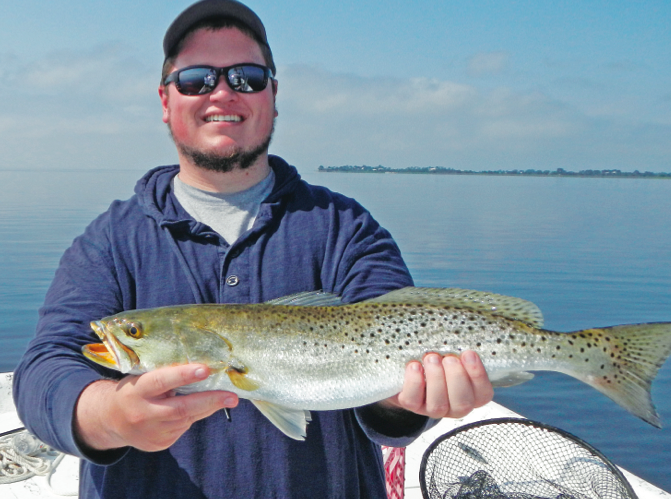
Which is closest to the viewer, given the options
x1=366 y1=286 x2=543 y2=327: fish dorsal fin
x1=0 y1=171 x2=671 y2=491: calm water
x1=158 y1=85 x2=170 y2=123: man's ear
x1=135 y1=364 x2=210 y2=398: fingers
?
x1=135 y1=364 x2=210 y2=398: fingers

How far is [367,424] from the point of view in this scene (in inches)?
127

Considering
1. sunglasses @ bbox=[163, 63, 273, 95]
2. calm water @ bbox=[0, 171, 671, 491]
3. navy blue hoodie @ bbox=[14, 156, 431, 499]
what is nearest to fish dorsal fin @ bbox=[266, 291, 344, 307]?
navy blue hoodie @ bbox=[14, 156, 431, 499]

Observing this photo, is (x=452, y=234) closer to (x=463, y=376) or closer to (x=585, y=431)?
(x=585, y=431)

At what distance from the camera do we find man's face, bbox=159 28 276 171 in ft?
11.6

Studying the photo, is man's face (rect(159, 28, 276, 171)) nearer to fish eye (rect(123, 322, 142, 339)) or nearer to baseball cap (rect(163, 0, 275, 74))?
baseball cap (rect(163, 0, 275, 74))

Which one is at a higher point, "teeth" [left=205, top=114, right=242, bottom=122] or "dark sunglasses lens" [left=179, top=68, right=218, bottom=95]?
"dark sunglasses lens" [left=179, top=68, right=218, bottom=95]

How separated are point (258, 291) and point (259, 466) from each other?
0.93 metres

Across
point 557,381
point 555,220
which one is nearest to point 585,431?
point 557,381

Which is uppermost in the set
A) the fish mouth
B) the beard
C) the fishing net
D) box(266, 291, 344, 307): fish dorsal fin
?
the beard

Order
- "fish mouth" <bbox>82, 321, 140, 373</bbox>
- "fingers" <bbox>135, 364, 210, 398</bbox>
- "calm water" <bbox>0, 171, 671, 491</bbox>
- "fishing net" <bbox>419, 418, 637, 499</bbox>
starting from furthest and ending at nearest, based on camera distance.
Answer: "calm water" <bbox>0, 171, 671, 491</bbox> → "fishing net" <bbox>419, 418, 637, 499</bbox> → "fish mouth" <bbox>82, 321, 140, 373</bbox> → "fingers" <bbox>135, 364, 210, 398</bbox>

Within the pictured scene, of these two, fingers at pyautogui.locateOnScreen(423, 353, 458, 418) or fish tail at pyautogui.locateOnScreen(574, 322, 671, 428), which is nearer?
fingers at pyautogui.locateOnScreen(423, 353, 458, 418)

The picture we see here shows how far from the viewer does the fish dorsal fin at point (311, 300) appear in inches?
128

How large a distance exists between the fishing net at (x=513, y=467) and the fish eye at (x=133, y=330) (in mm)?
2767

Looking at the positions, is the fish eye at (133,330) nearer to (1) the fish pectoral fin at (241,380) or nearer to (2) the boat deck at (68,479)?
(1) the fish pectoral fin at (241,380)
